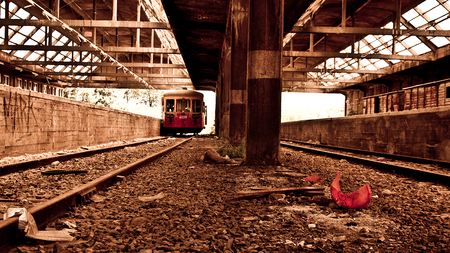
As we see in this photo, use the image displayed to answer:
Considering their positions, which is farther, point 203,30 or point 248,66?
point 203,30

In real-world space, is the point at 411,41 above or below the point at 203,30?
above

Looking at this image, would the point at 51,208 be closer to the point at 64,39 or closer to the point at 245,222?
A: the point at 245,222

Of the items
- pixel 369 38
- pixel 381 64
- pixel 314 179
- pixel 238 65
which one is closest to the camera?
pixel 314 179

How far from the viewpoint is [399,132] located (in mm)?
7332

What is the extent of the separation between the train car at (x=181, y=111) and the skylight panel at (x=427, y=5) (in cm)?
1325

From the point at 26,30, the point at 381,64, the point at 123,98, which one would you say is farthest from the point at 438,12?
the point at 123,98

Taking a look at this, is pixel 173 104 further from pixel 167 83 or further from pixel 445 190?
pixel 445 190

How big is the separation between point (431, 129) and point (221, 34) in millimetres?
10443

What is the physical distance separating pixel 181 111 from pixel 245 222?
59.8 ft

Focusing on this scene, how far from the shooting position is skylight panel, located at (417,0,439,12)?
46.3ft

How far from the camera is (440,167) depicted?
5.66 meters

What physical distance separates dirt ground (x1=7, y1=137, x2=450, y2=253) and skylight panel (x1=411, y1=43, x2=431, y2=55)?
17525 mm

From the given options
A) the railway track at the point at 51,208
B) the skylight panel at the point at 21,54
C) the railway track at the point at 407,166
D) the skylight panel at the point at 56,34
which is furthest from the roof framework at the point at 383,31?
the skylight panel at the point at 21,54

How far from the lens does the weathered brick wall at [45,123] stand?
19.9 ft
